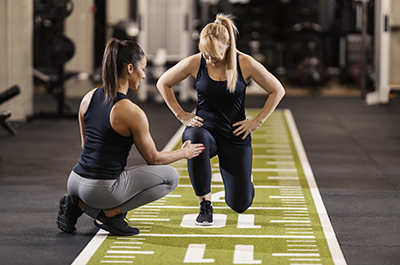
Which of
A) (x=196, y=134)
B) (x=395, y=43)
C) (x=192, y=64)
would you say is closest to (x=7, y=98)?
(x=192, y=64)

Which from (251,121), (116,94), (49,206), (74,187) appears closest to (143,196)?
(74,187)

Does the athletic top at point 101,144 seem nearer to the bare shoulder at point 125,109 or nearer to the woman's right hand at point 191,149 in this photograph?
the bare shoulder at point 125,109

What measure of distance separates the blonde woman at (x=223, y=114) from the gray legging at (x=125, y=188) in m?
0.29

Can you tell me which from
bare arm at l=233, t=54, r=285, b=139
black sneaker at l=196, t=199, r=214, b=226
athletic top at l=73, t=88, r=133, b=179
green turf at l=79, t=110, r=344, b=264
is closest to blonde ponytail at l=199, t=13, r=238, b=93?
bare arm at l=233, t=54, r=285, b=139

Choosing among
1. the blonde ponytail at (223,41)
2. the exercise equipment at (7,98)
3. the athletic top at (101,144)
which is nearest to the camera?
the athletic top at (101,144)

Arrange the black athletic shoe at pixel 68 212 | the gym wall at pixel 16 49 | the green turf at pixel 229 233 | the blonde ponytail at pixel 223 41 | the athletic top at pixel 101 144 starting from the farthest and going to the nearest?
1. the gym wall at pixel 16 49
2. the blonde ponytail at pixel 223 41
3. the black athletic shoe at pixel 68 212
4. the athletic top at pixel 101 144
5. the green turf at pixel 229 233

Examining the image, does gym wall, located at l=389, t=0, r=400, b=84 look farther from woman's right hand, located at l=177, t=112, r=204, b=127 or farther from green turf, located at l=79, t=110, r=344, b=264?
woman's right hand, located at l=177, t=112, r=204, b=127

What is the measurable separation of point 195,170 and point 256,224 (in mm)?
493

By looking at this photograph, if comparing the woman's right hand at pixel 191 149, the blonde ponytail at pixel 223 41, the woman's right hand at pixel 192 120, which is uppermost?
the blonde ponytail at pixel 223 41

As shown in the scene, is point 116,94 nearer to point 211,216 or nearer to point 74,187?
point 74,187

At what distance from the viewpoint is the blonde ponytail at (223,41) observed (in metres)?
3.31

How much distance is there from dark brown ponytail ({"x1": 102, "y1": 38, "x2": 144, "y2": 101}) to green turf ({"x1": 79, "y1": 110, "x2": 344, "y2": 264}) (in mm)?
791

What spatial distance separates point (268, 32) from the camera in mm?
14984

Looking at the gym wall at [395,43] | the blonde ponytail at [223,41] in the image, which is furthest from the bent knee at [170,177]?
the gym wall at [395,43]
